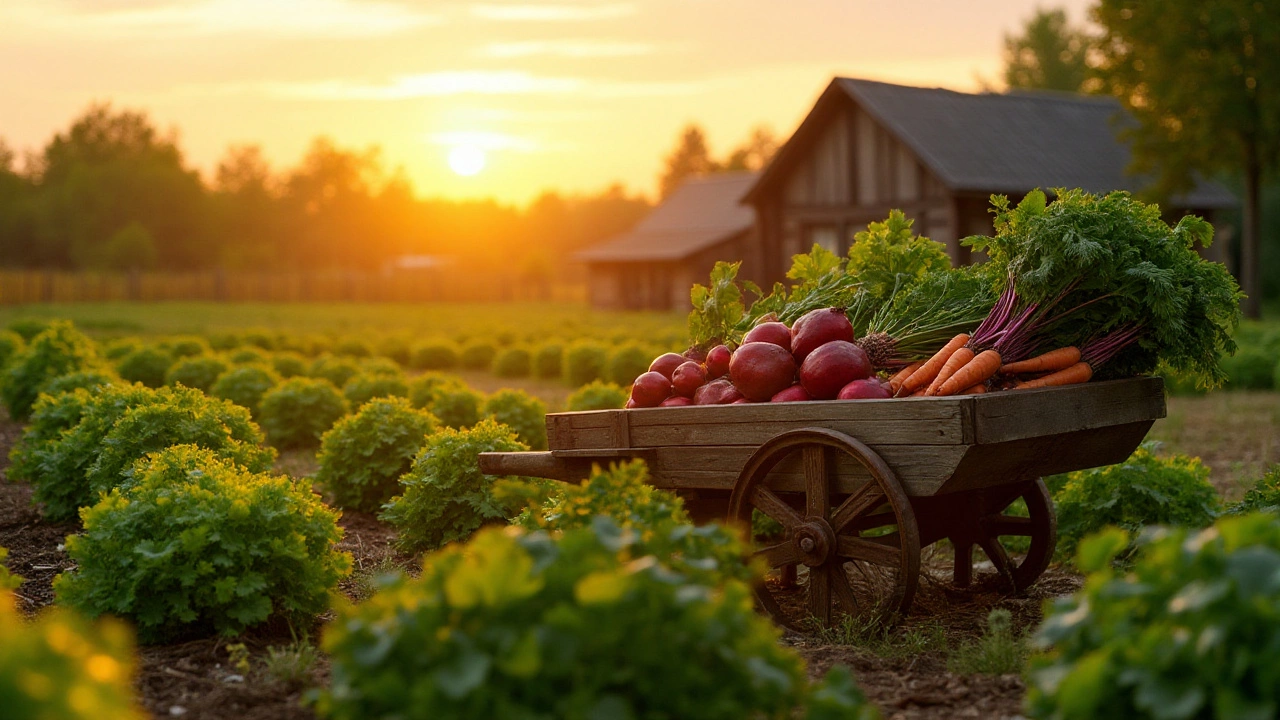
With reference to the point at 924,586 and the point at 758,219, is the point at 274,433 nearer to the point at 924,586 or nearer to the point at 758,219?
the point at 924,586

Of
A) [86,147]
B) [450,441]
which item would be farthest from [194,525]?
[86,147]

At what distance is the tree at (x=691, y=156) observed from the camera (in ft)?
328

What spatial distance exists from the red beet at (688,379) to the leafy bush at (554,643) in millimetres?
2517

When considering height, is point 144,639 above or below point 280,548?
below

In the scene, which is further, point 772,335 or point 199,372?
point 199,372

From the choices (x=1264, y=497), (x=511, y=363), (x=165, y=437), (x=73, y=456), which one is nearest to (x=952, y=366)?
(x=1264, y=497)

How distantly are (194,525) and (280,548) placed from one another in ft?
1.07

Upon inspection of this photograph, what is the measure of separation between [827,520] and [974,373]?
0.77 meters

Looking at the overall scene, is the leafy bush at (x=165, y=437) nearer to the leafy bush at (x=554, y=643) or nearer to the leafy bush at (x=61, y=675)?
the leafy bush at (x=554, y=643)

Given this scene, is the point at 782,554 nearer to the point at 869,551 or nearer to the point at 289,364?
the point at 869,551

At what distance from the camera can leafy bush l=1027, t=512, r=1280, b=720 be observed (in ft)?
7.70

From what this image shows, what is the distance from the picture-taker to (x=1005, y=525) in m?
5.52

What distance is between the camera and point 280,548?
4582 mm

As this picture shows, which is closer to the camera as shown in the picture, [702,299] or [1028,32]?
[702,299]
